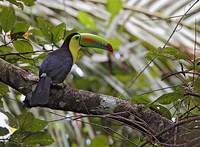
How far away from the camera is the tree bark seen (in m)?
1.28

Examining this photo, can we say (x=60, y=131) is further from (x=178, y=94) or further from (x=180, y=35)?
(x=178, y=94)

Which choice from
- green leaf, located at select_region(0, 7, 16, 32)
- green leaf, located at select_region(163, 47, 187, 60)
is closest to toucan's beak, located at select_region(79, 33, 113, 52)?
green leaf, located at select_region(0, 7, 16, 32)

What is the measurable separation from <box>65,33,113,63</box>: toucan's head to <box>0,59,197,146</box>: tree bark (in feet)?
1.20

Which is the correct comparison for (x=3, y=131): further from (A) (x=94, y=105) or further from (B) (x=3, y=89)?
(A) (x=94, y=105)

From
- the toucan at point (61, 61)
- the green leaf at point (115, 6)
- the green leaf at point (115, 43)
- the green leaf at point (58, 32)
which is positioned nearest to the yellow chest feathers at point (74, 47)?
the toucan at point (61, 61)

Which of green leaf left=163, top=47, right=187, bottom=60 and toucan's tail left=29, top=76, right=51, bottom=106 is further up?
green leaf left=163, top=47, right=187, bottom=60

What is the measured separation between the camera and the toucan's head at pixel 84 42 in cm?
184

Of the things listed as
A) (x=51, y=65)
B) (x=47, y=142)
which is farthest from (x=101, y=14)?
(x=47, y=142)

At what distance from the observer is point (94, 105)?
1387mm

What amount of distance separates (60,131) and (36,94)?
79cm

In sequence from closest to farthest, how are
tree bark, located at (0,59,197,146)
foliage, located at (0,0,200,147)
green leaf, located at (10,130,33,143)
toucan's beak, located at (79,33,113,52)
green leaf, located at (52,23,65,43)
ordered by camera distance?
1. tree bark, located at (0,59,197,146)
2. green leaf, located at (10,130,33,143)
3. green leaf, located at (52,23,65,43)
4. toucan's beak, located at (79,33,113,52)
5. foliage, located at (0,0,200,147)

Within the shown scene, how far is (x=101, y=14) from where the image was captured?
260 centimetres

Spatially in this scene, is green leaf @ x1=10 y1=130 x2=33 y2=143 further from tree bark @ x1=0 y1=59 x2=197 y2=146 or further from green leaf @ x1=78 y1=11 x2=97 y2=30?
green leaf @ x1=78 y1=11 x2=97 y2=30

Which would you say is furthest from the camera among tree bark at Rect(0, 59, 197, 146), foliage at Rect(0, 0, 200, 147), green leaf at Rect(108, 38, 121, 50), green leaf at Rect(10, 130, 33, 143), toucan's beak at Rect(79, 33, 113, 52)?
green leaf at Rect(108, 38, 121, 50)
